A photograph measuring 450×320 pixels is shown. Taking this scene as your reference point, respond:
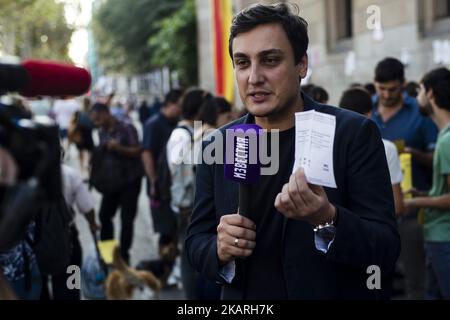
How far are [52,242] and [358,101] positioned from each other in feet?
7.15

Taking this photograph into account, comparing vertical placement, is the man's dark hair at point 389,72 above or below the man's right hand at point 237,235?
above

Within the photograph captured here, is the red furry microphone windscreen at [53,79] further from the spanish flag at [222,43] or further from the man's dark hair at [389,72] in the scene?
the spanish flag at [222,43]

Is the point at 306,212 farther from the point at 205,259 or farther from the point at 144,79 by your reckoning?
the point at 144,79

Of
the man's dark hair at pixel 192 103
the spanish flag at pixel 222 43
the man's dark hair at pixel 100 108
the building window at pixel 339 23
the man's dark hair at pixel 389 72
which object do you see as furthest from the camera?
the building window at pixel 339 23

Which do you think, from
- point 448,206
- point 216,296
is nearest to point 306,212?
point 448,206

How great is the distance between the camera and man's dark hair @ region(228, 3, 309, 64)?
91.5 inches

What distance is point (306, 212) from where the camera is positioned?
191 cm

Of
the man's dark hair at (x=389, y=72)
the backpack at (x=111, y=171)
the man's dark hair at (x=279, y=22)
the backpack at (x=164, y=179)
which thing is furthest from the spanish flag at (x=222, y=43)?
the man's dark hair at (x=279, y=22)

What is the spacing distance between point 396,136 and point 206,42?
58.2 feet

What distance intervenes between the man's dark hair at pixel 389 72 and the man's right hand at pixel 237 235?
3.46 m

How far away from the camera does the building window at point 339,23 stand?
1384 centimetres

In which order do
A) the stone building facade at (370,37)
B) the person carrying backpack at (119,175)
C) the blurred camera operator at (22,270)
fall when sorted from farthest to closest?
1. the stone building facade at (370,37)
2. the person carrying backpack at (119,175)
3. the blurred camera operator at (22,270)

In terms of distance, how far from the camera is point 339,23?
550 inches

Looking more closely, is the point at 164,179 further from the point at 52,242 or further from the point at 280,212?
the point at 280,212
